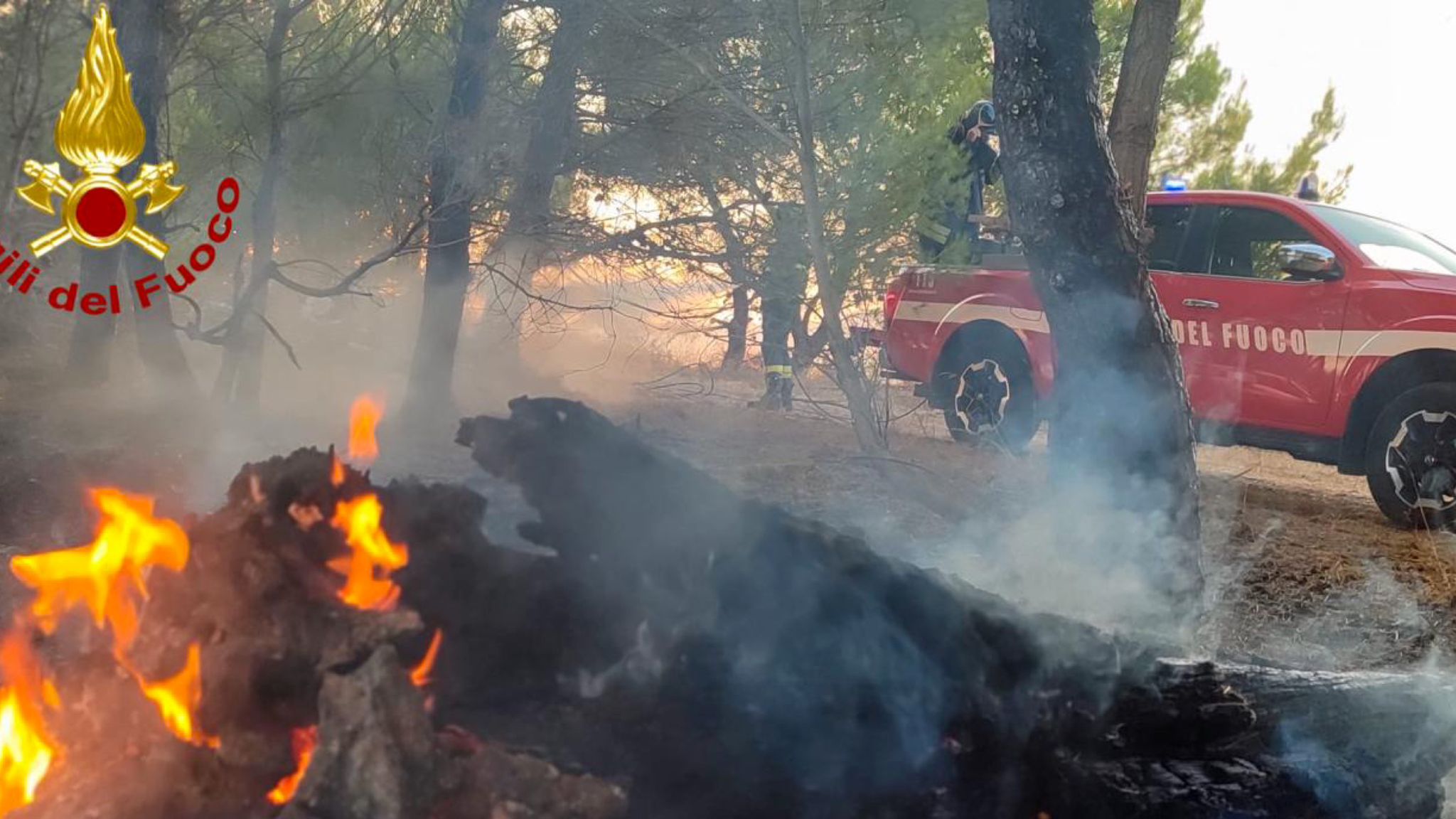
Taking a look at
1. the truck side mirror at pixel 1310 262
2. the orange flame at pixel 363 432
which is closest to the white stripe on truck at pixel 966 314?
the truck side mirror at pixel 1310 262

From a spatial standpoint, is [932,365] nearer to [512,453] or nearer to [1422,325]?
[1422,325]

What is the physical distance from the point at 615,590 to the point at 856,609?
0.70 meters

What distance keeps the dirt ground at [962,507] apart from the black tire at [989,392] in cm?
19

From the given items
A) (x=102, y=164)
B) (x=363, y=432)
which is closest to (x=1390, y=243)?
(x=363, y=432)

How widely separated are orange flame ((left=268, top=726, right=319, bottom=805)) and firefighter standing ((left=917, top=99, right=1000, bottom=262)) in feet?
24.4

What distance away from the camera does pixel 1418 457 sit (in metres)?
6.61

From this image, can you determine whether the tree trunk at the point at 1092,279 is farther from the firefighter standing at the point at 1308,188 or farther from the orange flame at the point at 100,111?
the orange flame at the point at 100,111

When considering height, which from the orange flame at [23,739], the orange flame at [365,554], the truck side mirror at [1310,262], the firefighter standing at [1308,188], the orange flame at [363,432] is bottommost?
the orange flame at [23,739]

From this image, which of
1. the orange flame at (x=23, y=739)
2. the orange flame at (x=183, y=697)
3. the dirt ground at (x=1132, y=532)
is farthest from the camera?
the dirt ground at (x=1132, y=532)

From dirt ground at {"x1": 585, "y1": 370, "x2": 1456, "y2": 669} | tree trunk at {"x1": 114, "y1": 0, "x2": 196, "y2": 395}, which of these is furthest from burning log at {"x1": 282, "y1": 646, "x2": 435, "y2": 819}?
tree trunk at {"x1": 114, "y1": 0, "x2": 196, "y2": 395}

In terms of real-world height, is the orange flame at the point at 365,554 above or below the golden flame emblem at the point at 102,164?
below

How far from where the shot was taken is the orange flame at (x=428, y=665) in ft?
8.94

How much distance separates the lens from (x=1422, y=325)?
6684mm

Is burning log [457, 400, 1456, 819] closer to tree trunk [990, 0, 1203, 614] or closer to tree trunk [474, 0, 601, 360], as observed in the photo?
tree trunk [990, 0, 1203, 614]
